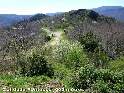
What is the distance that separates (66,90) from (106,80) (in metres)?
4.21

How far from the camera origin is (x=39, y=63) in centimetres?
3406

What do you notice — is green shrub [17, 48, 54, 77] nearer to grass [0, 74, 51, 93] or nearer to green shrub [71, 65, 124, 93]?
grass [0, 74, 51, 93]

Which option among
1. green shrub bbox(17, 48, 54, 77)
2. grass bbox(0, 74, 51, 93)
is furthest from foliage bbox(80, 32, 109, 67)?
grass bbox(0, 74, 51, 93)

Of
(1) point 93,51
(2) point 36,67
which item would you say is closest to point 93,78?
(2) point 36,67

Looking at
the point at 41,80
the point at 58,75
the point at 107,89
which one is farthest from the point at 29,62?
the point at 107,89

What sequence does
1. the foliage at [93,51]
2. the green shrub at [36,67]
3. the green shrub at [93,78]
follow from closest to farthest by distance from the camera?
the green shrub at [93,78]
the green shrub at [36,67]
the foliage at [93,51]

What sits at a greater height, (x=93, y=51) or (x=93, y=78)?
(x=93, y=78)

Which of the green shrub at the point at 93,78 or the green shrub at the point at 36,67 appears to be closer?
the green shrub at the point at 93,78

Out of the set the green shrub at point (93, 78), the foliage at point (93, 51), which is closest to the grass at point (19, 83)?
the green shrub at point (93, 78)

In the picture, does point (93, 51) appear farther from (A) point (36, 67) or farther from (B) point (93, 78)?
(B) point (93, 78)

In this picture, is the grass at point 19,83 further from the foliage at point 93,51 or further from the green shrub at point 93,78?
the foliage at point 93,51

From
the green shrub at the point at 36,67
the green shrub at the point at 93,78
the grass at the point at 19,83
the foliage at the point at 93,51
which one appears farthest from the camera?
the foliage at the point at 93,51

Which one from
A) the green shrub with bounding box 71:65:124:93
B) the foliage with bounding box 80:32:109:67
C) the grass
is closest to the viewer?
the grass

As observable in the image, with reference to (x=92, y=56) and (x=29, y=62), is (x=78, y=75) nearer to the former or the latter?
(x=29, y=62)
